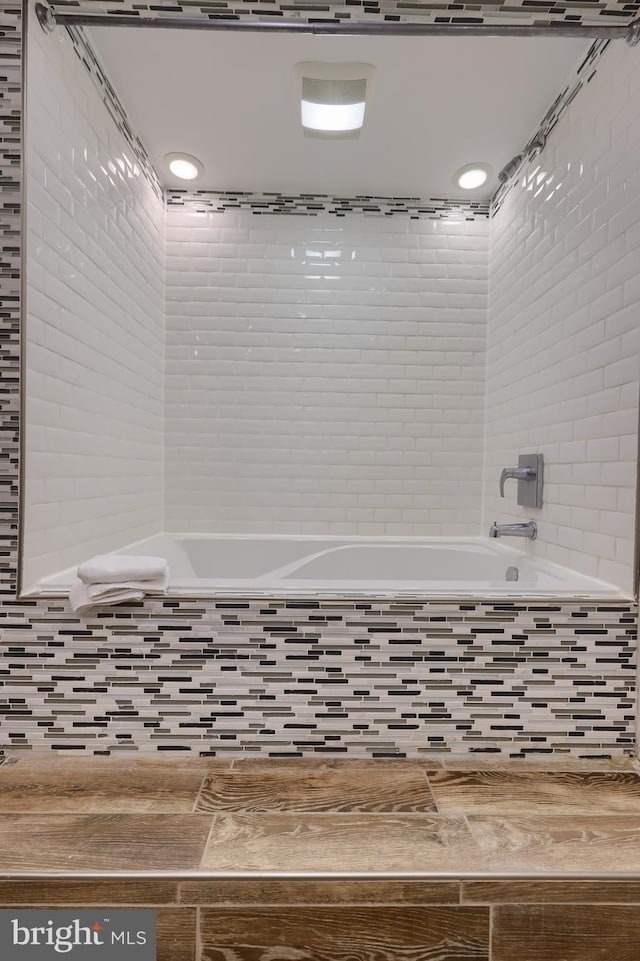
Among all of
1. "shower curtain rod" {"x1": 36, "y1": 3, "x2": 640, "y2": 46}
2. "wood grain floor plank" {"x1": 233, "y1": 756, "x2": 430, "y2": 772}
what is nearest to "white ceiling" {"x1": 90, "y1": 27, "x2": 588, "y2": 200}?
"shower curtain rod" {"x1": 36, "y1": 3, "x2": 640, "y2": 46}

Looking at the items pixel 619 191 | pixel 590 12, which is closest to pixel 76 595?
pixel 619 191

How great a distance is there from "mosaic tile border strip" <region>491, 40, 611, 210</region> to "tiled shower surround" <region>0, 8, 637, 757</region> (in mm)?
1743

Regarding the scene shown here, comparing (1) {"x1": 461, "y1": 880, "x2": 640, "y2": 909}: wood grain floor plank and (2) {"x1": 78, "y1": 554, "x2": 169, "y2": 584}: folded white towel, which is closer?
(1) {"x1": 461, "y1": 880, "x2": 640, "y2": 909}: wood grain floor plank

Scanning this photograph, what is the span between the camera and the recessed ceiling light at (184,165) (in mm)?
2393

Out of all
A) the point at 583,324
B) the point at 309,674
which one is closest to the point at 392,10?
the point at 583,324

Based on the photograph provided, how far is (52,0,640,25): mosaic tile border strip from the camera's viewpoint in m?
1.37

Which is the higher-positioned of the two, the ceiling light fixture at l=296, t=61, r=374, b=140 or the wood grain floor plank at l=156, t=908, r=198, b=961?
the ceiling light fixture at l=296, t=61, r=374, b=140

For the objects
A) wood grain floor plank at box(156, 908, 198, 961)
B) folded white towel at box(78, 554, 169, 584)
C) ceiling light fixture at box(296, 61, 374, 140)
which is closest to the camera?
wood grain floor plank at box(156, 908, 198, 961)

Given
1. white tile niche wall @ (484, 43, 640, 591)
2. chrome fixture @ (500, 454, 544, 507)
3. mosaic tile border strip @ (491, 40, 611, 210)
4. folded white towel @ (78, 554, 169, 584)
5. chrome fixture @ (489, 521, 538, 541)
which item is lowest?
folded white towel @ (78, 554, 169, 584)

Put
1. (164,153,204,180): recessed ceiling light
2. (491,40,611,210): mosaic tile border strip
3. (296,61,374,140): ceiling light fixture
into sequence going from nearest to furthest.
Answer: (491,40,611,210): mosaic tile border strip → (296,61,374,140): ceiling light fixture → (164,153,204,180): recessed ceiling light

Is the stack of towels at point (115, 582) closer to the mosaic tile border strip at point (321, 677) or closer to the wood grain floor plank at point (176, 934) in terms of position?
the mosaic tile border strip at point (321, 677)

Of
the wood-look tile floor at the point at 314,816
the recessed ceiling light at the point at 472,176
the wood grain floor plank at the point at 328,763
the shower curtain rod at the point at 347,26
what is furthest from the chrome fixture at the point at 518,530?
the recessed ceiling light at the point at 472,176

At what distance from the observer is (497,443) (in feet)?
8.48

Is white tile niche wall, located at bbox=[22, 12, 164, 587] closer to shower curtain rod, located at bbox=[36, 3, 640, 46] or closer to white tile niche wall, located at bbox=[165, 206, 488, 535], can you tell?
shower curtain rod, located at bbox=[36, 3, 640, 46]
